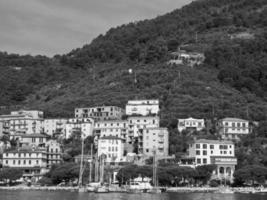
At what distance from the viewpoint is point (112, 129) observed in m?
129

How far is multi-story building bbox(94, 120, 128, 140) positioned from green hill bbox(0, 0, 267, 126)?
7.08m

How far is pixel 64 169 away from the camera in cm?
11100

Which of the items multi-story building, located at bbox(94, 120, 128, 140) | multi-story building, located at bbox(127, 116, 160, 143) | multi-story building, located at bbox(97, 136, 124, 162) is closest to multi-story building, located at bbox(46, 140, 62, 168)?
multi-story building, located at bbox(97, 136, 124, 162)

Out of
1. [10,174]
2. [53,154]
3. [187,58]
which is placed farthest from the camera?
[187,58]

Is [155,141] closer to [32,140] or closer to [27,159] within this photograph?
[27,159]

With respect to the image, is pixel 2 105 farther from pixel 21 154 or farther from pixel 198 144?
pixel 198 144

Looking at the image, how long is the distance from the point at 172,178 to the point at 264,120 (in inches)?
1211

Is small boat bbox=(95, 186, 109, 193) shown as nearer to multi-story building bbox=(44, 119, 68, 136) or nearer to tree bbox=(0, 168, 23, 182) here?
tree bbox=(0, 168, 23, 182)

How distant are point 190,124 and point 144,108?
12.0 metres

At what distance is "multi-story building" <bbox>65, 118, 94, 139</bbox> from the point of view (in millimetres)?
131725

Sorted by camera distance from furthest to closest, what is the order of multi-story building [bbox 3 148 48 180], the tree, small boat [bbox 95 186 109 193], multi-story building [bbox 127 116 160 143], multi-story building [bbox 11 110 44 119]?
1. multi-story building [bbox 11 110 44 119]
2. multi-story building [bbox 127 116 160 143]
3. multi-story building [bbox 3 148 48 180]
4. the tree
5. small boat [bbox 95 186 109 193]

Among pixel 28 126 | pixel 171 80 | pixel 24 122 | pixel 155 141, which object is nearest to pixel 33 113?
pixel 24 122

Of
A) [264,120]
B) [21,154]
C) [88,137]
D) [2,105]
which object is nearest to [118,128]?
[88,137]

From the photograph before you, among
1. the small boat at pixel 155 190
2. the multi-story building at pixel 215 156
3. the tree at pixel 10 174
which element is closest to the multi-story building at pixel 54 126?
the tree at pixel 10 174
